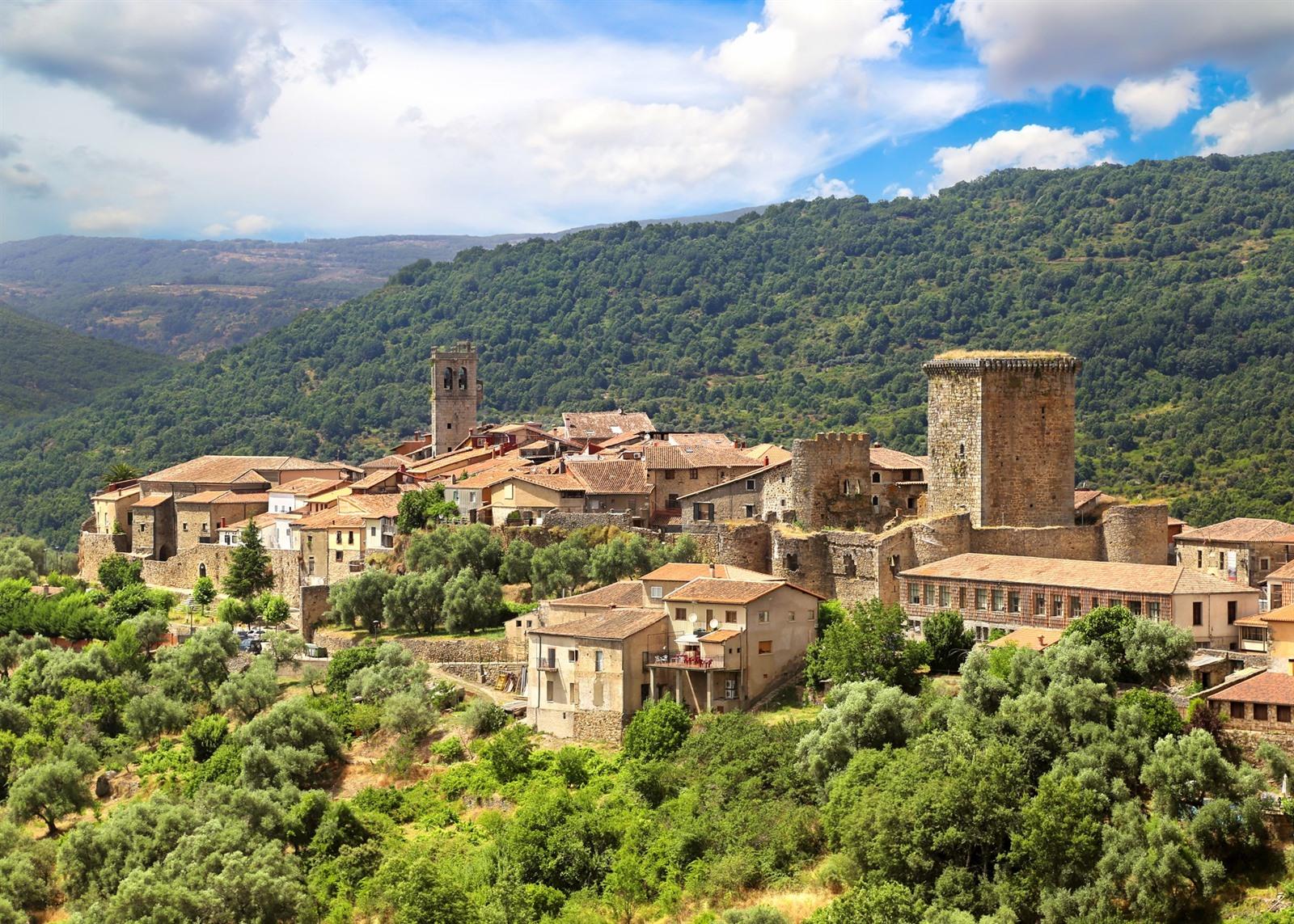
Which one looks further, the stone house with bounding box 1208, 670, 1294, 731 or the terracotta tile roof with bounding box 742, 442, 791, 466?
the terracotta tile roof with bounding box 742, 442, 791, 466

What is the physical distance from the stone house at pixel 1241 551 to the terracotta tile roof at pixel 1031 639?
27.6 ft

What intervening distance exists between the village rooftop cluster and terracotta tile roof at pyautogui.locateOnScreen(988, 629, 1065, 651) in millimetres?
121

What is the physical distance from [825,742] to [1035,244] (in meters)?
125

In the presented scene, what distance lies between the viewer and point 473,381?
92.8 m

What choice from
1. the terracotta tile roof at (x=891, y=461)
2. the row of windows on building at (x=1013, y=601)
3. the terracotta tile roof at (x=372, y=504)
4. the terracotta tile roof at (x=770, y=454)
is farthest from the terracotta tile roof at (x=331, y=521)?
the row of windows on building at (x=1013, y=601)

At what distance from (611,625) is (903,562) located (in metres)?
9.00

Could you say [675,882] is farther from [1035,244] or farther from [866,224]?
[866,224]

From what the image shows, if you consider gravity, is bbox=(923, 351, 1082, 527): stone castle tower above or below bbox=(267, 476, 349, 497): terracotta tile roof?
above

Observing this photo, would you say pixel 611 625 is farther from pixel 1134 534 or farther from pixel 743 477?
pixel 1134 534

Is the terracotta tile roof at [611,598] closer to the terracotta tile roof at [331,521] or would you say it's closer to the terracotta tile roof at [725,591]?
the terracotta tile roof at [725,591]

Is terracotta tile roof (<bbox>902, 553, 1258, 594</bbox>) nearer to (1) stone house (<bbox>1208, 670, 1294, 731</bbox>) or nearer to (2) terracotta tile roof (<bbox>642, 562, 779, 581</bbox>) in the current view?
(2) terracotta tile roof (<bbox>642, 562, 779, 581</bbox>)

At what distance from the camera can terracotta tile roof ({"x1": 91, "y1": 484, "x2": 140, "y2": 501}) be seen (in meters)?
74.1

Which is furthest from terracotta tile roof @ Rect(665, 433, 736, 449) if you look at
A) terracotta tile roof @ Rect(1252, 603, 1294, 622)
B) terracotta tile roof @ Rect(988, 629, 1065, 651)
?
terracotta tile roof @ Rect(1252, 603, 1294, 622)

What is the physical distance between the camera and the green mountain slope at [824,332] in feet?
348
